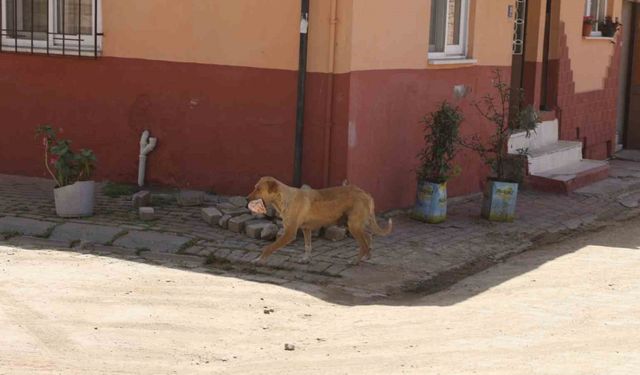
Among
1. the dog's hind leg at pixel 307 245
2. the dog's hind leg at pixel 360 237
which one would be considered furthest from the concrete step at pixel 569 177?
the dog's hind leg at pixel 307 245

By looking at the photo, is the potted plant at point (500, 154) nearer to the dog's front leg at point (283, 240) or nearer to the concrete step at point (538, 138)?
the concrete step at point (538, 138)

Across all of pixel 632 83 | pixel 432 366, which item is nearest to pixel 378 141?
pixel 432 366

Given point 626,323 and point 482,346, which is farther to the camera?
point 626,323

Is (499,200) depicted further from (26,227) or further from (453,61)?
(26,227)

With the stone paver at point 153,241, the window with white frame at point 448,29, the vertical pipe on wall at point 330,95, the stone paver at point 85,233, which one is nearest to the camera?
the stone paver at point 153,241

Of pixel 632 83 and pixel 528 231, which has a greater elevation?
pixel 632 83

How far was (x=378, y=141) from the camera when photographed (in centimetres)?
1027

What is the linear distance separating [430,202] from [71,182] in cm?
355

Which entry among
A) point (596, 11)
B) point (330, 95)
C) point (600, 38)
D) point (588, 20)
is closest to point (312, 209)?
point (330, 95)

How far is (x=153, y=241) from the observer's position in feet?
28.9

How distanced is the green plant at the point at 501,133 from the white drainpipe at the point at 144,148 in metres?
3.36

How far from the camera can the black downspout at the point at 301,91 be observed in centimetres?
967

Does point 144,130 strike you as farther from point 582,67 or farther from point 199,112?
point 582,67

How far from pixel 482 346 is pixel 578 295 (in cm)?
173
